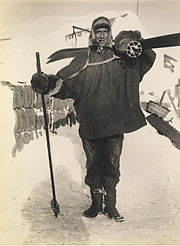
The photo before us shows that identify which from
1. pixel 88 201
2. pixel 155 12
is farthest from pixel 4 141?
pixel 155 12

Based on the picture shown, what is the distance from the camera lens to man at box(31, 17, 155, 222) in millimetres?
1452

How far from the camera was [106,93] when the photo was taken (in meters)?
1.45

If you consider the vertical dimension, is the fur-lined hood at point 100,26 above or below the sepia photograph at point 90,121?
above

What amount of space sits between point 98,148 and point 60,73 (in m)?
0.31

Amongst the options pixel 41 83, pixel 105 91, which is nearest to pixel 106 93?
pixel 105 91

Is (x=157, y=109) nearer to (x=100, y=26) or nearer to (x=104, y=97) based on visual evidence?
(x=104, y=97)

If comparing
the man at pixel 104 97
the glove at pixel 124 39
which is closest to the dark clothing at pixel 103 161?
the man at pixel 104 97

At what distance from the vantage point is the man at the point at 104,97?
57.2 inches

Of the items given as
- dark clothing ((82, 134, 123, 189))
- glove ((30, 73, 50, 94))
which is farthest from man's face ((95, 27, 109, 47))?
dark clothing ((82, 134, 123, 189))

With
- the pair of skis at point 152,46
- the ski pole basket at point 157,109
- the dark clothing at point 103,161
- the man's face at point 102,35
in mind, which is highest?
the man's face at point 102,35

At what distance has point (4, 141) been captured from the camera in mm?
1473

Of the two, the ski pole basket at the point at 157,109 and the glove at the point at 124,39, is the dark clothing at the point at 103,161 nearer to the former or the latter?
the ski pole basket at the point at 157,109

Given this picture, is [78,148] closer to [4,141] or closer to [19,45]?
[4,141]

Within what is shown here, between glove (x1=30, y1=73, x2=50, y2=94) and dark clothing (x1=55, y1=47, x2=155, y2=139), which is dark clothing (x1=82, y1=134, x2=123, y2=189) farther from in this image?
glove (x1=30, y1=73, x2=50, y2=94)
